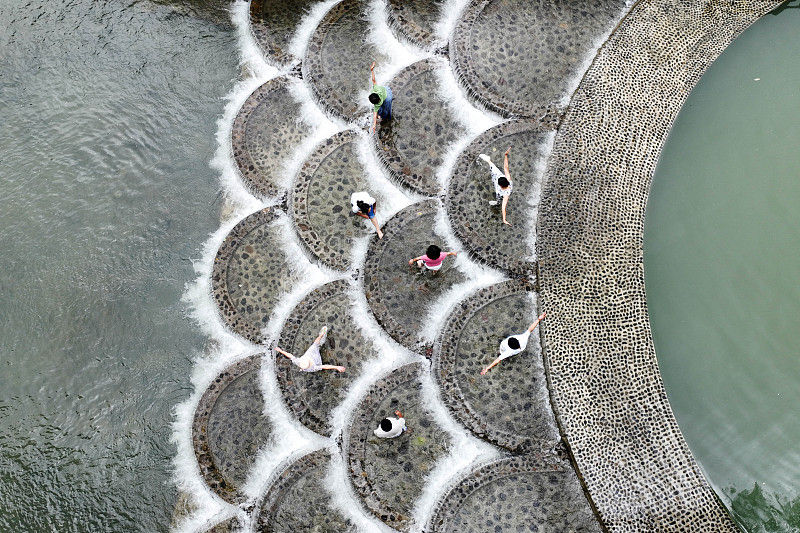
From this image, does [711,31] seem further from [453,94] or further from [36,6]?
[36,6]

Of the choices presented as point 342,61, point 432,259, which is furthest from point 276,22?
point 432,259

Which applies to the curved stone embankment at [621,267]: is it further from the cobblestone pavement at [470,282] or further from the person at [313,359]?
A: the person at [313,359]

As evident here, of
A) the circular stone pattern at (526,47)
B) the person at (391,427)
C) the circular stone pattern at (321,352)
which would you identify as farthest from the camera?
the circular stone pattern at (526,47)

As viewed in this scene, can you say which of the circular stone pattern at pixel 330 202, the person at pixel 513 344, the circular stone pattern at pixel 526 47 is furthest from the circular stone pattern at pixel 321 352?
the circular stone pattern at pixel 526 47

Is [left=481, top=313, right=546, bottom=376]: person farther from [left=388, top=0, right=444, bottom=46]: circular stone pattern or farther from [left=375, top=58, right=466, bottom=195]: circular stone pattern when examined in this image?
[left=388, top=0, right=444, bottom=46]: circular stone pattern

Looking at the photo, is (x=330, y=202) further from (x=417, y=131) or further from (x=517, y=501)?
(x=517, y=501)

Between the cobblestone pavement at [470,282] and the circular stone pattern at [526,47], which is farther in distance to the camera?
the circular stone pattern at [526,47]

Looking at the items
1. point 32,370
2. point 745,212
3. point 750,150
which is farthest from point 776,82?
point 32,370
